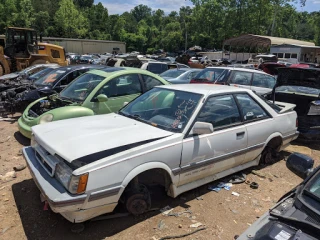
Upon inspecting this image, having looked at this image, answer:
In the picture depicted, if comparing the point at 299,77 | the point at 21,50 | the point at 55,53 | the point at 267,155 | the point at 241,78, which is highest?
the point at 21,50

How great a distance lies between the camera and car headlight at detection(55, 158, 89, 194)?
8.93 ft

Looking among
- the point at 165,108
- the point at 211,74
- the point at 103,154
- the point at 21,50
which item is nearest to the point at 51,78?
the point at 211,74

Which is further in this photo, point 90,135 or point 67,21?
point 67,21

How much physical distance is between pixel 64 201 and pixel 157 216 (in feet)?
4.12

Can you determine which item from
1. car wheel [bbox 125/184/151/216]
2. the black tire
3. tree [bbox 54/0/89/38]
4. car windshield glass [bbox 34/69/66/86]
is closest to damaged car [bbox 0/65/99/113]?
car windshield glass [bbox 34/69/66/86]

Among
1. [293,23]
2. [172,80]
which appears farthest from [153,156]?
[293,23]

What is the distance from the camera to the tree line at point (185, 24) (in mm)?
48281

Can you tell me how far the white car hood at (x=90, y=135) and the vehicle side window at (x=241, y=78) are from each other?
18.8 ft

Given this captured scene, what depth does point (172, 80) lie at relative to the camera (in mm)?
10602

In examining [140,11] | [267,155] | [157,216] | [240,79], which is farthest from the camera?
[140,11]

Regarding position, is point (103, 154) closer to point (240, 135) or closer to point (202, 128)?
point (202, 128)

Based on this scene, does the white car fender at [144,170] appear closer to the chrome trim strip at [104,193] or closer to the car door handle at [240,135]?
the chrome trim strip at [104,193]

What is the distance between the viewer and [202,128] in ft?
11.3

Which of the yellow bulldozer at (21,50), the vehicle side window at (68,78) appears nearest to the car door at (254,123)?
the vehicle side window at (68,78)
